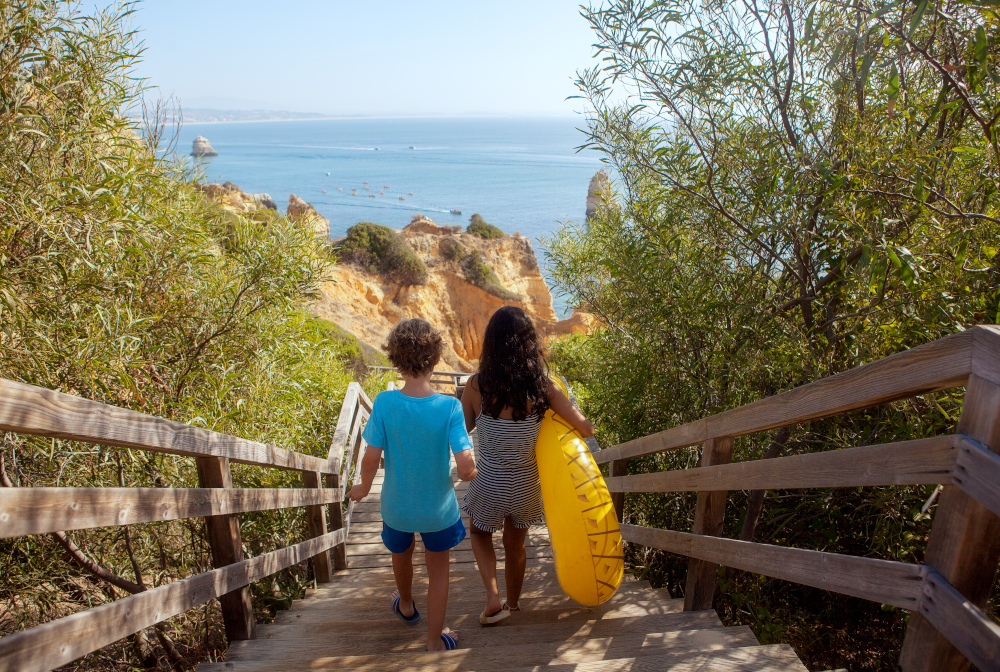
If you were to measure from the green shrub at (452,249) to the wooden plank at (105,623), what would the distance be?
22.3m

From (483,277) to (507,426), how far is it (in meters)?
21.3

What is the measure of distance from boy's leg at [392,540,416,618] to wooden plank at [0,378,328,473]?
834mm

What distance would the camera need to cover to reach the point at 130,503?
1.44 metres

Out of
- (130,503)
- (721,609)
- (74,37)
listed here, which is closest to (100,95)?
(74,37)

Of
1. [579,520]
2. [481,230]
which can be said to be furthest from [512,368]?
[481,230]

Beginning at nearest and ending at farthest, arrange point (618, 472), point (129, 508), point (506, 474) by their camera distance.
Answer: point (129, 508) < point (506, 474) < point (618, 472)

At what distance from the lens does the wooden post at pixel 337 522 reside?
3.57 m

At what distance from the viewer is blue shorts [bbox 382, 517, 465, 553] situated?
2408 millimetres

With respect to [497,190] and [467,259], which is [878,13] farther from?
[497,190]

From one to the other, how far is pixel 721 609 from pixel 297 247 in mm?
3444

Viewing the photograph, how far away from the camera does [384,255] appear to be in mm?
22297

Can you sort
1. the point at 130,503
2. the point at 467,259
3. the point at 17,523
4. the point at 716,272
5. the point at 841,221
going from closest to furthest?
the point at 17,523 → the point at 130,503 → the point at 841,221 → the point at 716,272 → the point at 467,259

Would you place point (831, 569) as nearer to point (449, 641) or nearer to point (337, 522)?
point (449, 641)

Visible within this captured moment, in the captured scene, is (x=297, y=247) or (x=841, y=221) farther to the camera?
(x=297, y=247)
